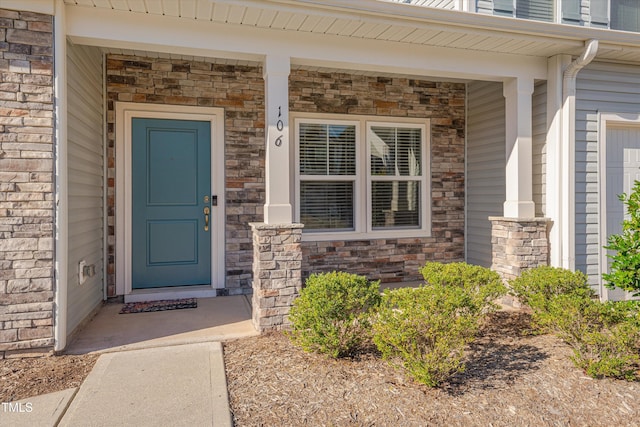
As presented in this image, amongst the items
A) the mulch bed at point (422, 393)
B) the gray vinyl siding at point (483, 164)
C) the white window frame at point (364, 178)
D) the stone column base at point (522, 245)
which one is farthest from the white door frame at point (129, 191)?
the gray vinyl siding at point (483, 164)

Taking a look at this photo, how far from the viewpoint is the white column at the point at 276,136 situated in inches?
145

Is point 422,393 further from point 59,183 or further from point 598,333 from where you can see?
point 59,183

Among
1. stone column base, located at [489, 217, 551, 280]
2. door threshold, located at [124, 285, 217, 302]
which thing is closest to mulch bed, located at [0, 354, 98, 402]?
door threshold, located at [124, 285, 217, 302]

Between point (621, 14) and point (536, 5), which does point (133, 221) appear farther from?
point (621, 14)

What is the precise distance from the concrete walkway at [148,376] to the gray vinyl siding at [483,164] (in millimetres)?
3283

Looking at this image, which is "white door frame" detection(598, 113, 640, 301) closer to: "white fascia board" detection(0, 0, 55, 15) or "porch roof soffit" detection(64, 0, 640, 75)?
"porch roof soffit" detection(64, 0, 640, 75)

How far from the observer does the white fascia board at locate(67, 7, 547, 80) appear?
3316 mm

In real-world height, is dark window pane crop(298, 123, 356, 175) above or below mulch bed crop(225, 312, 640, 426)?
above

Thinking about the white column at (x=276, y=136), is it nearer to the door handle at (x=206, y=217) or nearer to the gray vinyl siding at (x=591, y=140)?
the door handle at (x=206, y=217)

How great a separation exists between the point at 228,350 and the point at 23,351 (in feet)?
4.90

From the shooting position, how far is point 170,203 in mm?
4770

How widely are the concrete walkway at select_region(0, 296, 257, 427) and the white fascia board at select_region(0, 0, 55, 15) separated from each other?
2570mm

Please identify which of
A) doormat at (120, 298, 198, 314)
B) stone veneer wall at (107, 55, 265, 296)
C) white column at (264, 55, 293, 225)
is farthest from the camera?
stone veneer wall at (107, 55, 265, 296)

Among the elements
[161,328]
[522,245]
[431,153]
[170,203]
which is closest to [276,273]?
[161,328]
